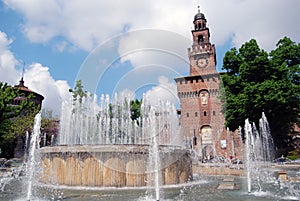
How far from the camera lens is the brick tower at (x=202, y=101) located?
117 feet

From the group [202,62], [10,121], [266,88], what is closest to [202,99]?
[202,62]

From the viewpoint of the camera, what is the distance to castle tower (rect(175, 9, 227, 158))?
3594 cm

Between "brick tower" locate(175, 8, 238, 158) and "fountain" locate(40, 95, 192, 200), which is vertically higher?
"brick tower" locate(175, 8, 238, 158)

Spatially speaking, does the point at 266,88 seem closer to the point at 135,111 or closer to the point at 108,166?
the point at 108,166

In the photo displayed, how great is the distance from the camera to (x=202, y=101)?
38531mm

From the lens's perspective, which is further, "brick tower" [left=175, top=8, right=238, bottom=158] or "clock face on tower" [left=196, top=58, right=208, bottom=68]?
"clock face on tower" [left=196, top=58, right=208, bottom=68]

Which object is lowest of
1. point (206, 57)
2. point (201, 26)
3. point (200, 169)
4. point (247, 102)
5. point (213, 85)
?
point (200, 169)

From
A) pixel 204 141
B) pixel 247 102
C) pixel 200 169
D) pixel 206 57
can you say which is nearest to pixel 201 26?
pixel 206 57

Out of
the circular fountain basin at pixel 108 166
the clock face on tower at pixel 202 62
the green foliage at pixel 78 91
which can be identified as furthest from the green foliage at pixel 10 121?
the clock face on tower at pixel 202 62

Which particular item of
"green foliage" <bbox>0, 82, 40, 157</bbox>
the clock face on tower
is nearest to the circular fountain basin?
"green foliage" <bbox>0, 82, 40, 157</bbox>

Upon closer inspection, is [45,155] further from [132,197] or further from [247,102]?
[247,102]

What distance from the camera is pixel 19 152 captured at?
32.3m

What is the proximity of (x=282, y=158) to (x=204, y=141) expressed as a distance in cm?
1609

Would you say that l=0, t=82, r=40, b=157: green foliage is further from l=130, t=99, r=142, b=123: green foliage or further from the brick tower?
the brick tower
